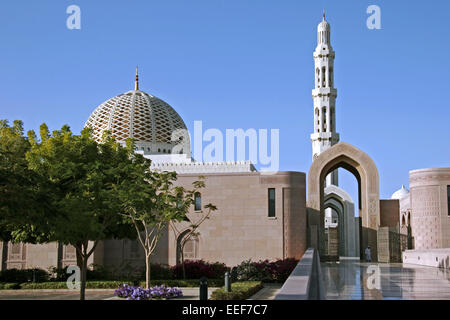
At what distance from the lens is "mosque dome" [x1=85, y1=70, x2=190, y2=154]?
3669 cm

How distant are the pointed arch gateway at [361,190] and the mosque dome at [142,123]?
36.0 ft

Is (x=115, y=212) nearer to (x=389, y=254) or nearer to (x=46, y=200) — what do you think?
(x=46, y=200)

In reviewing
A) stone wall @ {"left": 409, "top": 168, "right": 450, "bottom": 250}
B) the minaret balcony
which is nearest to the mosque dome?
the minaret balcony

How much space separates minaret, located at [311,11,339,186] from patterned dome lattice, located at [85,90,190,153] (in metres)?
12.3

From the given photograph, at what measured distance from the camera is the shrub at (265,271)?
76.8 feet

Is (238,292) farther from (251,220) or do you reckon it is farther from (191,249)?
(191,249)

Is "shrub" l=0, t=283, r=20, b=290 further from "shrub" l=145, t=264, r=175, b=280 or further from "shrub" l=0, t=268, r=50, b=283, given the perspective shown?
"shrub" l=145, t=264, r=175, b=280

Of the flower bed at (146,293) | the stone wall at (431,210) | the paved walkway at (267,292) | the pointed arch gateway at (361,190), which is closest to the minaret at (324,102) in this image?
the pointed arch gateway at (361,190)

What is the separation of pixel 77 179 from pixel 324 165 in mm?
14173

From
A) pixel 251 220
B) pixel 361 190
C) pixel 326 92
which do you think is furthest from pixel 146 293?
pixel 326 92

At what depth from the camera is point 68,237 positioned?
16.7m
